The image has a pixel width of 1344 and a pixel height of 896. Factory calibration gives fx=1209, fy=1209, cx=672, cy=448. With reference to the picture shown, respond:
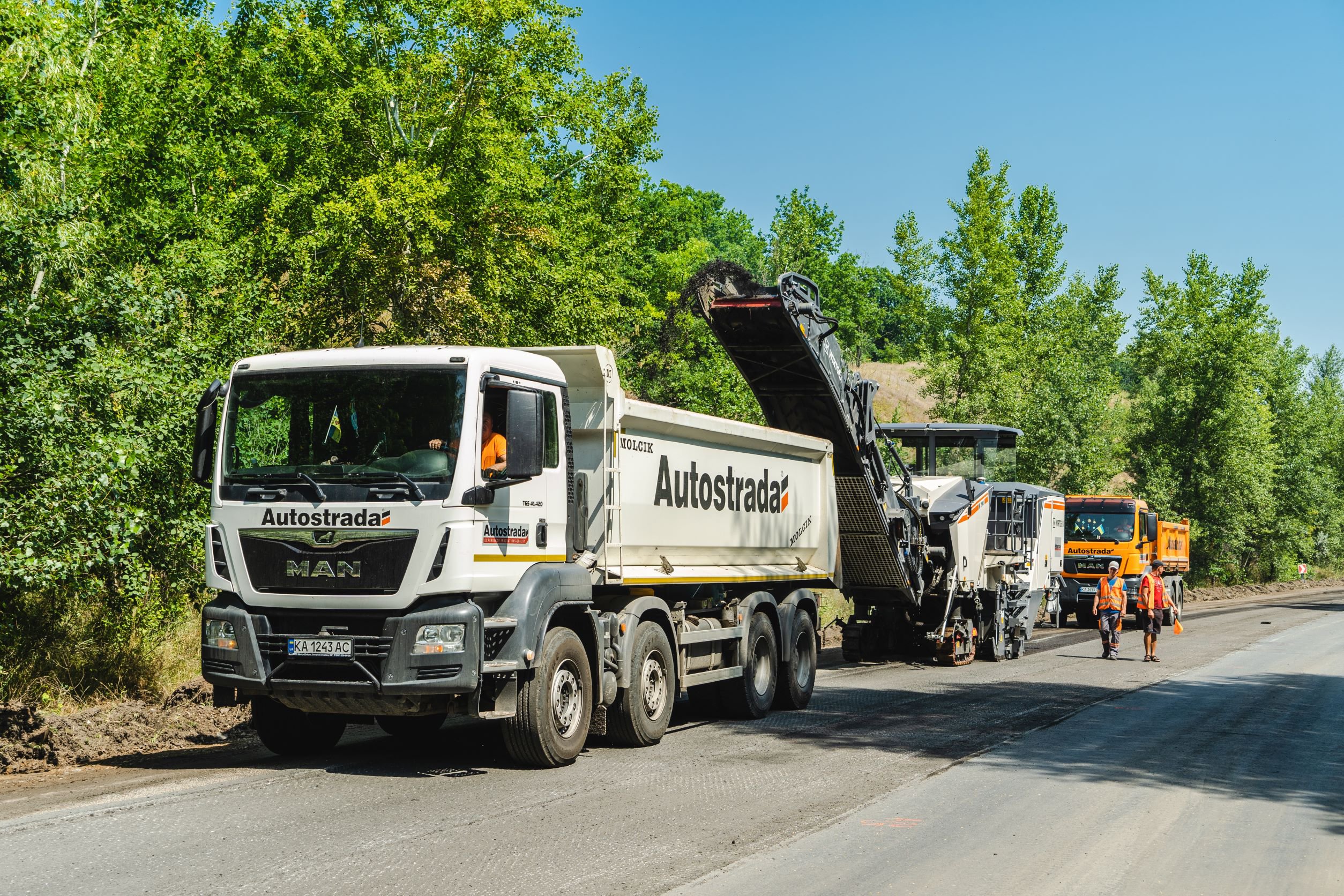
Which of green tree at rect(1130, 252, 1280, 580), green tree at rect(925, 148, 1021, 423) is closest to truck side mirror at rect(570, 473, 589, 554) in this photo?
green tree at rect(925, 148, 1021, 423)

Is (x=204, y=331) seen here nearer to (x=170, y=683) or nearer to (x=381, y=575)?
(x=170, y=683)

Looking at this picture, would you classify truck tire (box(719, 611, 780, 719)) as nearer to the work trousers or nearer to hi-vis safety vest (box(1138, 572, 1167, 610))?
the work trousers

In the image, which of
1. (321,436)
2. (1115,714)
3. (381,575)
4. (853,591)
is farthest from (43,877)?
(853,591)

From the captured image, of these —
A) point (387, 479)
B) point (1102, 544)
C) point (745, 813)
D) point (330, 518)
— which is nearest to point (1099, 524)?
point (1102, 544)

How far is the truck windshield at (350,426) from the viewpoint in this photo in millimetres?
A: 8820

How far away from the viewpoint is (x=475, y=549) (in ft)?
28.6

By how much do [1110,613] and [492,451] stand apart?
1487 cm

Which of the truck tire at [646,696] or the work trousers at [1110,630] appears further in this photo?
the work trousers at [1110,630]

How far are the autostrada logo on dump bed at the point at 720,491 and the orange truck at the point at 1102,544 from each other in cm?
1743

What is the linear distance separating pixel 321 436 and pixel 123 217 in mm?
8762

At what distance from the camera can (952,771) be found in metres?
9.52

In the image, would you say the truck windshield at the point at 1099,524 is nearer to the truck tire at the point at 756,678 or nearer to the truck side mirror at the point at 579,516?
the truck tire at the point at 756,678

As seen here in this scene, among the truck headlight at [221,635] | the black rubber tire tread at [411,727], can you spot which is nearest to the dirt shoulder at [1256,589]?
the black rubber tire tread at [411,727]

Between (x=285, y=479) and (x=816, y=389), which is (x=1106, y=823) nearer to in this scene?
(x=285, y=479)
